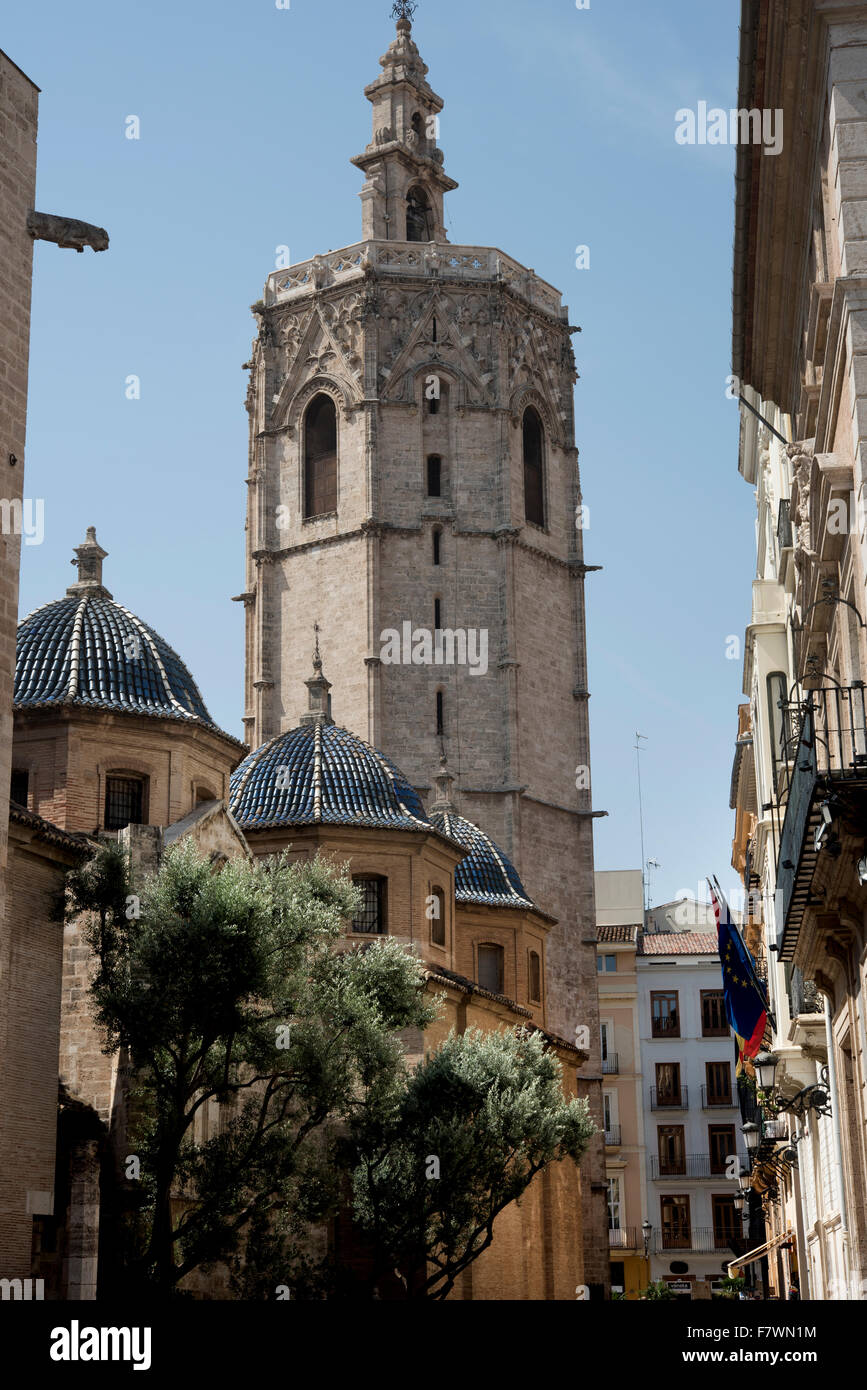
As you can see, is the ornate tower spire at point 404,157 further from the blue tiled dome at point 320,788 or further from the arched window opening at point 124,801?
the arched window opening at point 124,801

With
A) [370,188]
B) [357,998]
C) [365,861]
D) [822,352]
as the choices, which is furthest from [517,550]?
[822,352]

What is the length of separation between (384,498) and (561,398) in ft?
28.9

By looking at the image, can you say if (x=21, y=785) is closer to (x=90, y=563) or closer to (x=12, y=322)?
(x=90, y=563)

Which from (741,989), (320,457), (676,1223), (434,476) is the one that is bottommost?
(676,1223)

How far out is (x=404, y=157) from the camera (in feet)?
218

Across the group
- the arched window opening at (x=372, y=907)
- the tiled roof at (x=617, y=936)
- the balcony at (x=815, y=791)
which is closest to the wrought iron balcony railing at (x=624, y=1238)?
the tiled roof at (x=617, y=936)

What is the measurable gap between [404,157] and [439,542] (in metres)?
16.3

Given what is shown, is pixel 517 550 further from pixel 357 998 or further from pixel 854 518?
pixel 854 518

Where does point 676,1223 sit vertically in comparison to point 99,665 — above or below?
below

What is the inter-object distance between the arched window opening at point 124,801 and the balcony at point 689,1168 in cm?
4430

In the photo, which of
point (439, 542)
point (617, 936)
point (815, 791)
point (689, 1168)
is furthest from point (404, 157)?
point (815, 791)

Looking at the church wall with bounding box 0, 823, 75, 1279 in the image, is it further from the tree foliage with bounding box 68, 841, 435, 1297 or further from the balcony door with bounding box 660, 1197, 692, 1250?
the balcony door with bounding box 660, 1197, 692, 1250

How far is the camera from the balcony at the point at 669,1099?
7138 cm

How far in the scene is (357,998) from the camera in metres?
27.1
